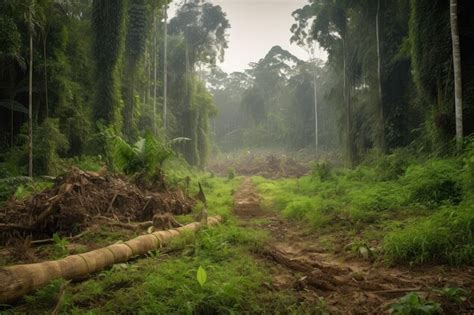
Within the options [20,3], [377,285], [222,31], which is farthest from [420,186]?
[222,31]

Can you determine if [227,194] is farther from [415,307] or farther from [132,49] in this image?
[415,307]

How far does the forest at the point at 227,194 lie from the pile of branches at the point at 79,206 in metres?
0.03

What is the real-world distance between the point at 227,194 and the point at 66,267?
10.1 m

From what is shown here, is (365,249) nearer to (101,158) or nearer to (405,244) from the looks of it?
(405,244)

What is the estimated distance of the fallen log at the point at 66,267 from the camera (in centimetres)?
313

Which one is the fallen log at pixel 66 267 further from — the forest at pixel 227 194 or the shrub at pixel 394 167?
A: the shrub at pixel 394 167

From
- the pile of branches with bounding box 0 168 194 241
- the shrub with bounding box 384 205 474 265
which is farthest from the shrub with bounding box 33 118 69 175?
the shrub with bounding box 384 205 474 265

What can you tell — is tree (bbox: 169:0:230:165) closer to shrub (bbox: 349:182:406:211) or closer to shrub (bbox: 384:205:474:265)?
shrub (bbox: 349:182:406:211)

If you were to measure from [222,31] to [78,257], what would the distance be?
90.4ft

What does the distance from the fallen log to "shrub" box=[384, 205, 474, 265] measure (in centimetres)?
356

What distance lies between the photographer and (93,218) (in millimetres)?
6266

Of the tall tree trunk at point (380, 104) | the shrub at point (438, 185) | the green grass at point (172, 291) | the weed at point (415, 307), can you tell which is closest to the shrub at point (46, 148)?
the green grass at point (172, 291)

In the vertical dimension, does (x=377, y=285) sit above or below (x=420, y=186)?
below

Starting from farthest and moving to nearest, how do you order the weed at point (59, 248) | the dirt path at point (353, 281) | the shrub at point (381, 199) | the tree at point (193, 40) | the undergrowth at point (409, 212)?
the tree at point (193, 40)
the shrub at point (381, 199)
the weed at point (59, 248)
the undergrowth at point (409, 212)
the dirt path at point (353, 281)
